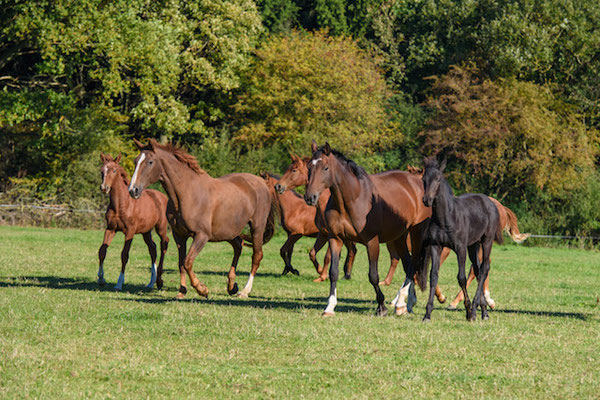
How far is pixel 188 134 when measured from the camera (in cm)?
4962

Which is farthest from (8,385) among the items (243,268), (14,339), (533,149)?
(533,149)

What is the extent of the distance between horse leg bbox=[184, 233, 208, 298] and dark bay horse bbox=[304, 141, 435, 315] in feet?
7.00

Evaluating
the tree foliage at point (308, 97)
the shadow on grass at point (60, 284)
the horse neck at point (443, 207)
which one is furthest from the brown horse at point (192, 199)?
the tree foliage at point (308, 97)

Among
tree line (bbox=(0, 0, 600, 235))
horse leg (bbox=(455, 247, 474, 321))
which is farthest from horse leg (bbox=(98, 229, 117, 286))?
tree line (bbox=(0, 0, 600, 235))

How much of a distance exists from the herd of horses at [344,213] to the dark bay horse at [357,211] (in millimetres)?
15

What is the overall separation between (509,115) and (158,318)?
34.8 meters

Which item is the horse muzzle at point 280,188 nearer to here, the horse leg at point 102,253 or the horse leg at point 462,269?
the horse leg at point 102,253

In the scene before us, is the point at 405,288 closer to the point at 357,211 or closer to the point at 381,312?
the point at 381,312

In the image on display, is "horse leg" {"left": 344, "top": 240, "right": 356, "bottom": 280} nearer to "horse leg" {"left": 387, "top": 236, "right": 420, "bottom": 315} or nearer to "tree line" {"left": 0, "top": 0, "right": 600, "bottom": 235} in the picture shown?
"horse leg" {"left": 387, "top": 236, "right": 420, "bottom": 315}

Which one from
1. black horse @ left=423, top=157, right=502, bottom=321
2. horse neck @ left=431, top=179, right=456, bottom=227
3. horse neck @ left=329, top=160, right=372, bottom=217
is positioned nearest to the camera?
black horse @ left=423, top=157, right=502, bottom=321

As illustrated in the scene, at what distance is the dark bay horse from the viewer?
468 inches

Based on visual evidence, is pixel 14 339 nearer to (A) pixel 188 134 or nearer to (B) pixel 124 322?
(B) pixel 124 322

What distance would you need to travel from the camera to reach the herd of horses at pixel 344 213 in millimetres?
11594

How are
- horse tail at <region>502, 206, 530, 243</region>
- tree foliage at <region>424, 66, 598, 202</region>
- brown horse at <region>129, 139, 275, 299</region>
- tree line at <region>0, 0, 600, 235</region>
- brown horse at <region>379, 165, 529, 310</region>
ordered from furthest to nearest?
tree foliage at <region>424, 66, 598, 202</region>, tree line at <region>0, 0, 600, 235</region>, horse tail at <region>502, 206, 530, 243</region>, brown horse at <region>379, 165, 529, 310</region>, brown horse at <region>129, 139, 275, 299</region>
